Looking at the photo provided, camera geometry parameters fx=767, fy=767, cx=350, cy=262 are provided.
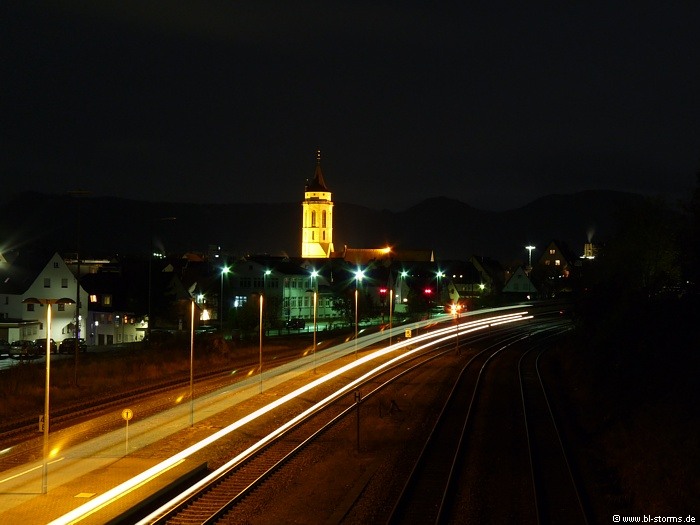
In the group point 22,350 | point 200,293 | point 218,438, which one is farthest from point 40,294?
point 218,438

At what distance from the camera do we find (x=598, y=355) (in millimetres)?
28578

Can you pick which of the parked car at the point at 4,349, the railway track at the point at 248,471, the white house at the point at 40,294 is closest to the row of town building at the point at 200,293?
the white house at the point at 40,294

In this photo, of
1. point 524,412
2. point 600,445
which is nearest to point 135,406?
point 524,412

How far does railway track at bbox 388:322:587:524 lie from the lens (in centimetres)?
1292

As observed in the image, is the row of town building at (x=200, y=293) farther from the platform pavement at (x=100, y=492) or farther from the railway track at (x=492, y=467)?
the platform pavement at (x=100, y=492)

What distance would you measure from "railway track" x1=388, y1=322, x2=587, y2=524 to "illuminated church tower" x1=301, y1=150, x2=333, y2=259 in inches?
4268

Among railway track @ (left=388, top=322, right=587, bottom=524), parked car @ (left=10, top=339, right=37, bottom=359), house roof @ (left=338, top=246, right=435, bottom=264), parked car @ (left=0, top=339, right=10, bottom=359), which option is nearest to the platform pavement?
railway track @ (left=388, top=322, right=587, bottom=524)

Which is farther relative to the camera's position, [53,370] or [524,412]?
[53,370]

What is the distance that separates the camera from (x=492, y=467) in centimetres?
1627

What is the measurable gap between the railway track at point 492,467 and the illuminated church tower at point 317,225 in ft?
356

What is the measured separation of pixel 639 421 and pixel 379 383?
11.0 meters

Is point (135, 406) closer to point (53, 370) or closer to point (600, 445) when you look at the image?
point (53, 370)

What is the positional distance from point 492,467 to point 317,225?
12368 cm

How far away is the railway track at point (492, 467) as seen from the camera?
12922 millimetres
